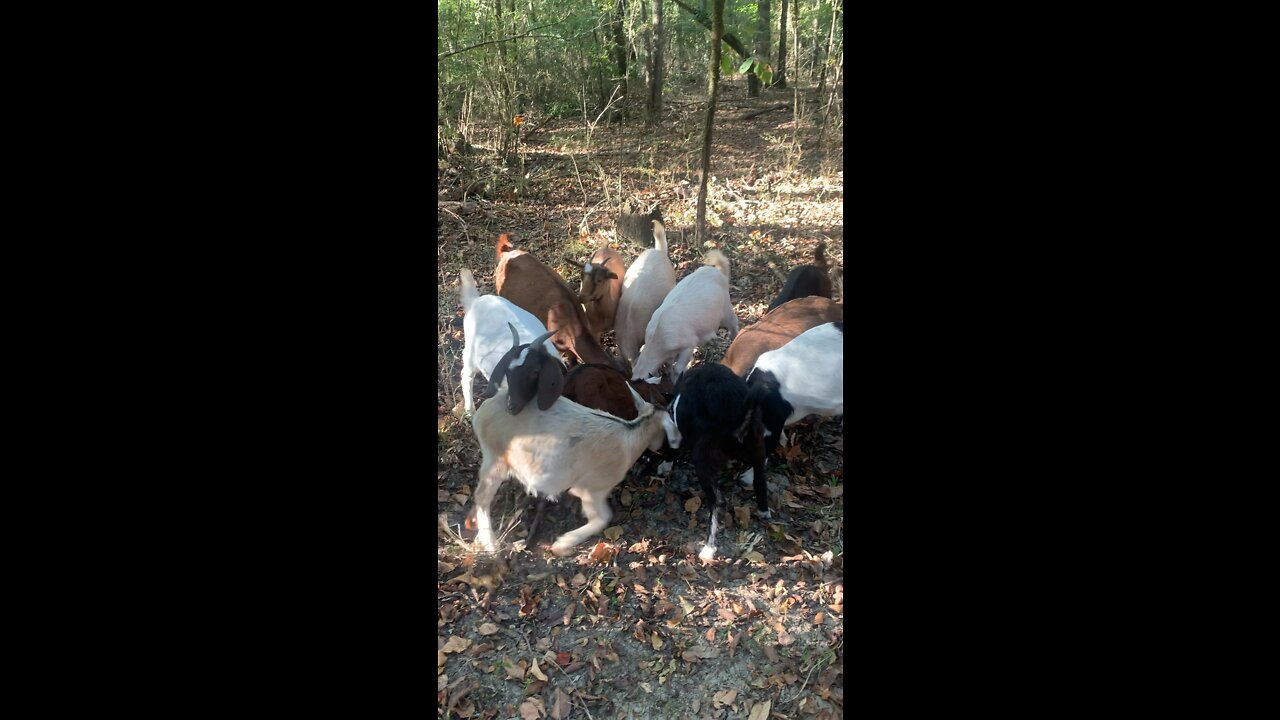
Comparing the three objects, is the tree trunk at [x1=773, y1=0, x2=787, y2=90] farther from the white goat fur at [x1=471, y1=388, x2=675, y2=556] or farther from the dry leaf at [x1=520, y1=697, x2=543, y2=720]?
the dry leaf at [x1=520, y1=697, x2=543, y2=720]

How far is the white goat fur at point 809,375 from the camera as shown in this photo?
465 cm

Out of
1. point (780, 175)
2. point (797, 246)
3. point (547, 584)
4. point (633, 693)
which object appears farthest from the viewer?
point (780, 175)

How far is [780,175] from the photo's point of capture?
10.2m

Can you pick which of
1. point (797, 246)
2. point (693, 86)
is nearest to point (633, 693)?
point (797, 246)

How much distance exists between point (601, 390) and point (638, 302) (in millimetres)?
2022

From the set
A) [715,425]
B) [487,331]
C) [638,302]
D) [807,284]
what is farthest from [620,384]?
[807,284]

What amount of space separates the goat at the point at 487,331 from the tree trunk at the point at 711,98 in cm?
295

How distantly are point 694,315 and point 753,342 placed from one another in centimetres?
79

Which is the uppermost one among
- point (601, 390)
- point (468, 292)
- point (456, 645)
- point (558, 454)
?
point (468, 292)

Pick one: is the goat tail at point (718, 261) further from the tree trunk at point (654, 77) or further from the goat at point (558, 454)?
the tree trunk at point (654, 77)

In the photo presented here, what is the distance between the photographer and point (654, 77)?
11672 mm

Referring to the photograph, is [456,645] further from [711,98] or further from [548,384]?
[711,98]

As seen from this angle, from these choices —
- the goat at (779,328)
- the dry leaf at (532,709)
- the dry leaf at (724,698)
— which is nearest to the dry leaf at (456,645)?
the dry leaf at (532,709)

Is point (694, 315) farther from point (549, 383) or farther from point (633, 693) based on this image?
point (633, 693)
